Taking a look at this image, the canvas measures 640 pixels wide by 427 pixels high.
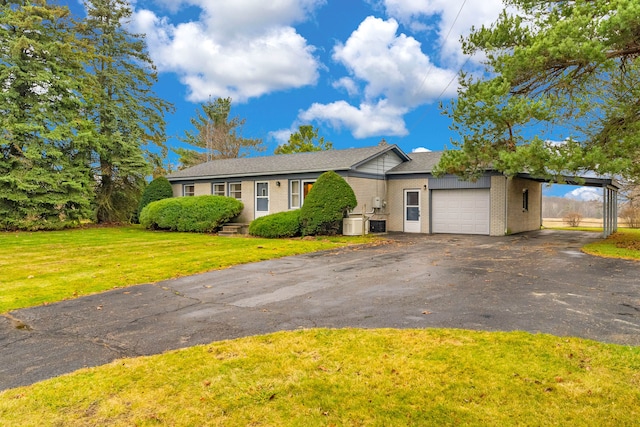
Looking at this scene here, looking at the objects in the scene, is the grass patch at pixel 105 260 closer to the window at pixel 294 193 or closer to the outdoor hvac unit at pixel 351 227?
the outdoor hvac unit at pixel 351 227

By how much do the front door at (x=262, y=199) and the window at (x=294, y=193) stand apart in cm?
152

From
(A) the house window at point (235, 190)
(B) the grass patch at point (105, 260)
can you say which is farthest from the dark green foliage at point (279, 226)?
(A) the house window at point (235, 190)

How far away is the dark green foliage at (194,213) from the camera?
18.6 meters

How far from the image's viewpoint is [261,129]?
43.0 meters

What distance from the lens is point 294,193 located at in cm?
1948

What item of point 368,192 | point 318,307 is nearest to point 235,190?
point 368,192

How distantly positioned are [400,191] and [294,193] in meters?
4.99

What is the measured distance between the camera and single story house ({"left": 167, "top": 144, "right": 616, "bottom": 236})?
17.3m

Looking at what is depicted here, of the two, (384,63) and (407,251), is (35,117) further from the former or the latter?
(407,251)

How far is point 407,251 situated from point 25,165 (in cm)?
1926

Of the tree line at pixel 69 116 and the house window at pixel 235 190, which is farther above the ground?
the tree line at pixel 69 116

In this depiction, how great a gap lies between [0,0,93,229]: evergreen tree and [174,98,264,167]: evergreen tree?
1956cm

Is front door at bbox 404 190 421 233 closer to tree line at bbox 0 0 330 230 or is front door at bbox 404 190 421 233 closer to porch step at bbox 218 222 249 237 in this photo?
porch step at bbox 218 222 249 237

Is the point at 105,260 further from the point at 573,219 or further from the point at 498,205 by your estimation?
the point at 573,219
